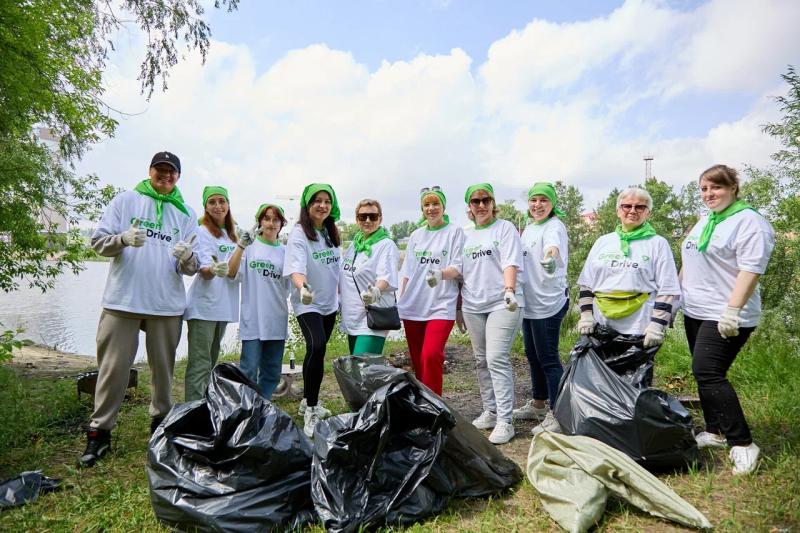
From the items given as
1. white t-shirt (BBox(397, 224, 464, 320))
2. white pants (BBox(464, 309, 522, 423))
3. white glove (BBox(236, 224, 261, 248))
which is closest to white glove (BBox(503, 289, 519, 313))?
white pants (BBox(464, 309, 522, 423))

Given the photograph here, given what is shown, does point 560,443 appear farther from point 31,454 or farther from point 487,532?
point 31,454

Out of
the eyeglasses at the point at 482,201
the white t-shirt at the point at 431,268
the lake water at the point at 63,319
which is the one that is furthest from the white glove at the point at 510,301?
the lake water at the point at 63,319

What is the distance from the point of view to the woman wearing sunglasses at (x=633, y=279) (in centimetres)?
289

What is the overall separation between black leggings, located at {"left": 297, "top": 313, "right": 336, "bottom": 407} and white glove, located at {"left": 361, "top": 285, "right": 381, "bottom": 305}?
37cm

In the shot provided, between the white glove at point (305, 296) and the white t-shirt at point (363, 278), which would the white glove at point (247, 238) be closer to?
the white glove at point (305, 296)

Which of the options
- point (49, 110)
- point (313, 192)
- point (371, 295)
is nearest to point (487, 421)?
point (371, 295)

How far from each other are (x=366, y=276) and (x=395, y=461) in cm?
149

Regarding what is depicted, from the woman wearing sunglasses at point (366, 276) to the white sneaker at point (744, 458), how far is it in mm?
2031

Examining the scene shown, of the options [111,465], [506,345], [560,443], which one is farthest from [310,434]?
[560,443]

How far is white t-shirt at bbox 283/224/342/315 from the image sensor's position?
3344mm

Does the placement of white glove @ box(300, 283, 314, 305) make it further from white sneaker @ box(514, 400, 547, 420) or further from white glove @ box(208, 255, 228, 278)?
white sneaker @ box(514, 400, 547, 420)

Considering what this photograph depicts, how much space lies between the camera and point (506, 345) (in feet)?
10.4

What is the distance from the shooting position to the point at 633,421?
2484mm

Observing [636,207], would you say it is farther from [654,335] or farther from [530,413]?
[530,413]
